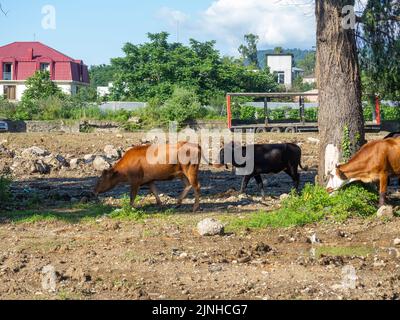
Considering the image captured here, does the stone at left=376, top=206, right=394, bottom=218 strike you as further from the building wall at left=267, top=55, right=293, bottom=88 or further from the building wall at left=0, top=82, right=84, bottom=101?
the building wall at left=267, top=55, right=293, bottom=88

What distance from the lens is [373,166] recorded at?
1411 centimetres

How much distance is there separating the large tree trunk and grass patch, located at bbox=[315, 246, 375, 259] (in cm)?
343

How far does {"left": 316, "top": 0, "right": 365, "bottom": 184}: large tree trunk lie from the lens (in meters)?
14.4

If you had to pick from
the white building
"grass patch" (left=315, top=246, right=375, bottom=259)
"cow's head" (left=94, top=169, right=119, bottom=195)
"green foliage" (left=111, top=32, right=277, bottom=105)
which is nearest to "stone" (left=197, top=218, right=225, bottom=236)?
"grass patch" (left=315, top=246, right=375, bottom=259)

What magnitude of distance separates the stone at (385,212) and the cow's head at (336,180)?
107cm

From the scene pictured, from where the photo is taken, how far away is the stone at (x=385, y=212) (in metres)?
13.1

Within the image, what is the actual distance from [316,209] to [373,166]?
1.37 metres

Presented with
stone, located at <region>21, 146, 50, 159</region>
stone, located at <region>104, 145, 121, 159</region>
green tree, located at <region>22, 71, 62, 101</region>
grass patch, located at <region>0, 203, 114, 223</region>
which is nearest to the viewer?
grass patch, located at <region>0, 203, 114, 223</region>

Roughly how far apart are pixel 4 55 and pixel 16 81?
14.3ft

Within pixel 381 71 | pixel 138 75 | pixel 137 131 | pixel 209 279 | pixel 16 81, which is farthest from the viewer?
pixel 16 81

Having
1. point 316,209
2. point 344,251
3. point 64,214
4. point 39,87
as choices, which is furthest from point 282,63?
point 344,251

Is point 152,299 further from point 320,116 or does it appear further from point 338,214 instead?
point 320,116
